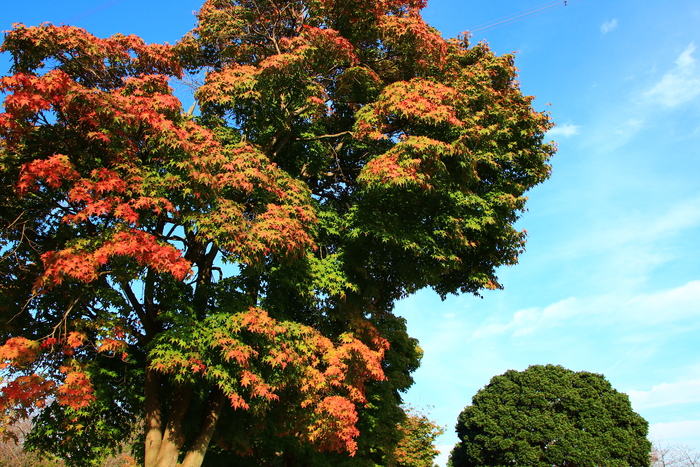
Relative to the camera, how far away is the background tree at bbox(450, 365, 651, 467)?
79.6ft

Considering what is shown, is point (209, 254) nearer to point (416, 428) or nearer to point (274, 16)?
point (274, 16)

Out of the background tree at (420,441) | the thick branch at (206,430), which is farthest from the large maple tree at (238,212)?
the background tree at (420,441)

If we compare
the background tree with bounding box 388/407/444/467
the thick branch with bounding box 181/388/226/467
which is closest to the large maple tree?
the thick branch with bounding box 181/388/226/467

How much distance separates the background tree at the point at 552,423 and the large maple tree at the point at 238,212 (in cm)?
1611

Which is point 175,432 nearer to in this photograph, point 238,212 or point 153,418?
point 153,418

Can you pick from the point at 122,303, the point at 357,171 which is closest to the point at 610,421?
the point at 357,171

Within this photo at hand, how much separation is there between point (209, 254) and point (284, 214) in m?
2.81

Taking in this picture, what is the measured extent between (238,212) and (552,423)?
23.1 meters

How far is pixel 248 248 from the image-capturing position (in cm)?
839

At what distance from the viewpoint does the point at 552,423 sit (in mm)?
25328

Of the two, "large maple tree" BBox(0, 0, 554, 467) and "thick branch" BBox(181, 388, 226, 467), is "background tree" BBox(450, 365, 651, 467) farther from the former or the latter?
"thick branch" BBox(181, 388, 226, 467)

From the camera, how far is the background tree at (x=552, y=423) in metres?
24.2

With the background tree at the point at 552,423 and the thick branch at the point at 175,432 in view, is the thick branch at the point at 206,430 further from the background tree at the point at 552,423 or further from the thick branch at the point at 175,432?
the background tree at the point at 552,423

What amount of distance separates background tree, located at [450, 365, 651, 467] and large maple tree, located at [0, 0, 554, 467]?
1611 cm
